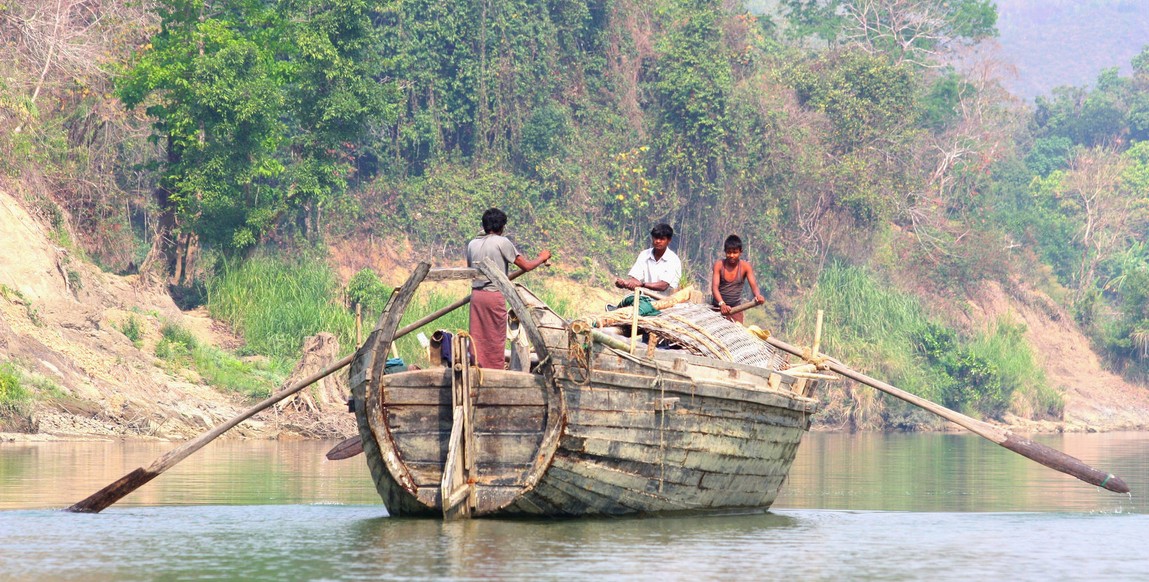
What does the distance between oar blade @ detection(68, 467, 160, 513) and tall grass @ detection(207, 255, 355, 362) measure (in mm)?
14780

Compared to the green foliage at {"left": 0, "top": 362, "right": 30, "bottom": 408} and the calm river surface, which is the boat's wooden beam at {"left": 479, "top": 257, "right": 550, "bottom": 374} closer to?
the calm river surface

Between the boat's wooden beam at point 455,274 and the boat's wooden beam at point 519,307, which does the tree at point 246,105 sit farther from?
the boat's wooden beam at point 519,307

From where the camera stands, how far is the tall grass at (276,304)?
90.4 ft

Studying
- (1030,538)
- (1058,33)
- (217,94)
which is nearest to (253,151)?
(217,94)

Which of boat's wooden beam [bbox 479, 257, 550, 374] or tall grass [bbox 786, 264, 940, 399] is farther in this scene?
tall grass [bbox 786, 264, 940, 399]

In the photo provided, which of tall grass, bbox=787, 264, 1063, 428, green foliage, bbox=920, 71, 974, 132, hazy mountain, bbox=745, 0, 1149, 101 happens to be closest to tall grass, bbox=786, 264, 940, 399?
tall grass, bbox=787, 264, 1063, 428

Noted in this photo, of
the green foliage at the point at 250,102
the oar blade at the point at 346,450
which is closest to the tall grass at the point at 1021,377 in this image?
the green foliage at the point at 250,102

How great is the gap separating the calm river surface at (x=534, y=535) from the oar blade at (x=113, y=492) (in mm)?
96

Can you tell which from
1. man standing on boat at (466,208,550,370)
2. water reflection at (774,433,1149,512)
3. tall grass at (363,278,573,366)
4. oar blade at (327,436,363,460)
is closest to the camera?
man standing on boat at (466,208,550,370)

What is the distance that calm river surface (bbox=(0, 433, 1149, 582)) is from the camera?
9.20 meters

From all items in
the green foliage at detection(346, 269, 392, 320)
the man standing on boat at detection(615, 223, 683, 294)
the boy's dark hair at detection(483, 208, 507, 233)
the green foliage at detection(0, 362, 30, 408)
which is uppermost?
the green foliage at detection(346, 269, 392, 320)

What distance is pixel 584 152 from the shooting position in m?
38.3

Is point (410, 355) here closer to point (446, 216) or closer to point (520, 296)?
point (446, 216)

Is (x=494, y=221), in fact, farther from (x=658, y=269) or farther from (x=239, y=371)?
(x=239, y=371)
